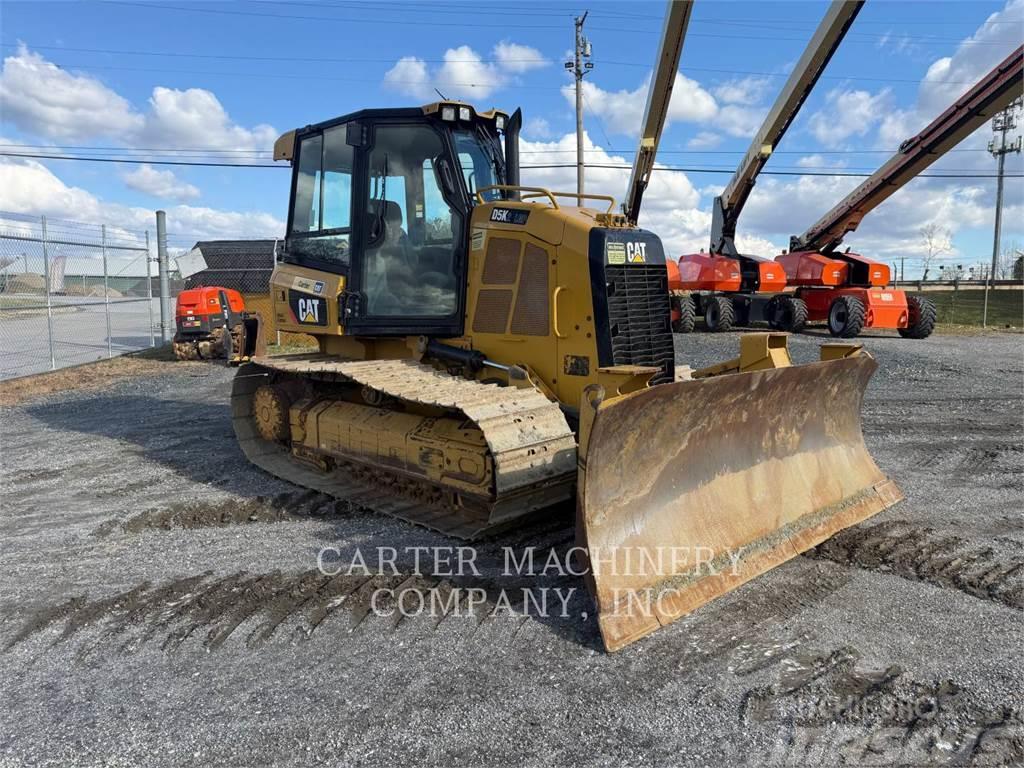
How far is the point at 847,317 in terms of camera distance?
17.1 meters

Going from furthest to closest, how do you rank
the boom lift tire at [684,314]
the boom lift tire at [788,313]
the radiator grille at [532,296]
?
the boom lift tire at [684,314] < the boom lift tire at [788,313] < the radiator grille at [532,296]

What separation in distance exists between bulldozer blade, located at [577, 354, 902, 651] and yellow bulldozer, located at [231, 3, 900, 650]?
1 cm

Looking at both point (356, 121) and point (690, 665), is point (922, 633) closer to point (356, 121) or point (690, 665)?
point (690, 665)

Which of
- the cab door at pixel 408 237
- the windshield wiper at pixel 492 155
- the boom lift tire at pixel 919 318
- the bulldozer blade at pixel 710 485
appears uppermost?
the windshield wiper at pixel 492 155

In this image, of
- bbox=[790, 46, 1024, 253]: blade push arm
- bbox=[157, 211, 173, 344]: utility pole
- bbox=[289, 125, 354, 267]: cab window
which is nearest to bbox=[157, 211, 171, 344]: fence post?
bbox=[157, 211, 173, 344]: utility pole

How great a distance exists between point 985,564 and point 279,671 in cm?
409

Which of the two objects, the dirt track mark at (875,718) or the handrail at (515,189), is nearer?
the dirt track mark at (875,718)

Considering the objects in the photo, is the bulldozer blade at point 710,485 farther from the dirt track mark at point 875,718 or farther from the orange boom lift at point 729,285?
the orange boom lift at point 729,285

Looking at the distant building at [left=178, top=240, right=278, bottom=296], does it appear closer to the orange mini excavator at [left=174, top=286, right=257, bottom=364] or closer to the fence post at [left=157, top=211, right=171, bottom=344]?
the fence post at [left=157, top=211, right=171, bottom=344]

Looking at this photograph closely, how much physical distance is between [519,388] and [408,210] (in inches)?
72.7

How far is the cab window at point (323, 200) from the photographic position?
20.0 feet

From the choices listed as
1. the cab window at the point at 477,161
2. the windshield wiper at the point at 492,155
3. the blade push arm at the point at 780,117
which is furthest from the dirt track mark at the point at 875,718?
the blade push arm at the point at 780,117

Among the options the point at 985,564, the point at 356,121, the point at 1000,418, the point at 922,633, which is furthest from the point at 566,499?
the point at 1000,418

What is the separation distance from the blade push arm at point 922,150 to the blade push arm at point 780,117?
8.65ft
